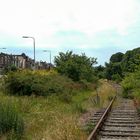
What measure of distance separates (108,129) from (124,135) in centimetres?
174

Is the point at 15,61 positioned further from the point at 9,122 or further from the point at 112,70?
the point at 9,122

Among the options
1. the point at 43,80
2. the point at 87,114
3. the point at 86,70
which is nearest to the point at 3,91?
the point at 43,80

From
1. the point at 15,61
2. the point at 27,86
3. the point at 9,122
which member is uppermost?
the point at 15,61

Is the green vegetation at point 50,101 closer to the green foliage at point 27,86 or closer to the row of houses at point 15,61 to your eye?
the green foliage at point 27,86

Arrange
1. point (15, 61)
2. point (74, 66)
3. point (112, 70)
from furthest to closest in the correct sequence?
1. point (15, 61)
2. point (112, 70)
3. point (74, 66)

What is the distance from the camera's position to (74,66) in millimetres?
54719

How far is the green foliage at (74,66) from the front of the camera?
55000mm

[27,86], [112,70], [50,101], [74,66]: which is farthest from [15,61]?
[50,101]

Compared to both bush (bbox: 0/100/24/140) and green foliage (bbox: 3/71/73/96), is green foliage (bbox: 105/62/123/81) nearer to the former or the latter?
green foliage (bbox: 3/71/73/96)

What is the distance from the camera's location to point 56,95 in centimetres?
3256

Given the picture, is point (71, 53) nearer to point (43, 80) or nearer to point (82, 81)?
point (82, 81)

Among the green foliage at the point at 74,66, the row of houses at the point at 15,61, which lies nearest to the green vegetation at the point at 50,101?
the green foliage at the point at 74,66

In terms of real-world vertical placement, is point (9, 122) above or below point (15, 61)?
below

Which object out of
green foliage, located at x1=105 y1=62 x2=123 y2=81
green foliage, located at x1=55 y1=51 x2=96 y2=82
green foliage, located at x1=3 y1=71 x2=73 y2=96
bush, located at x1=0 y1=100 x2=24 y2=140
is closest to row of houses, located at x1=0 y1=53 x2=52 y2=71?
green foliage, located at x1=105 y1=62 x2=123 y2=81
